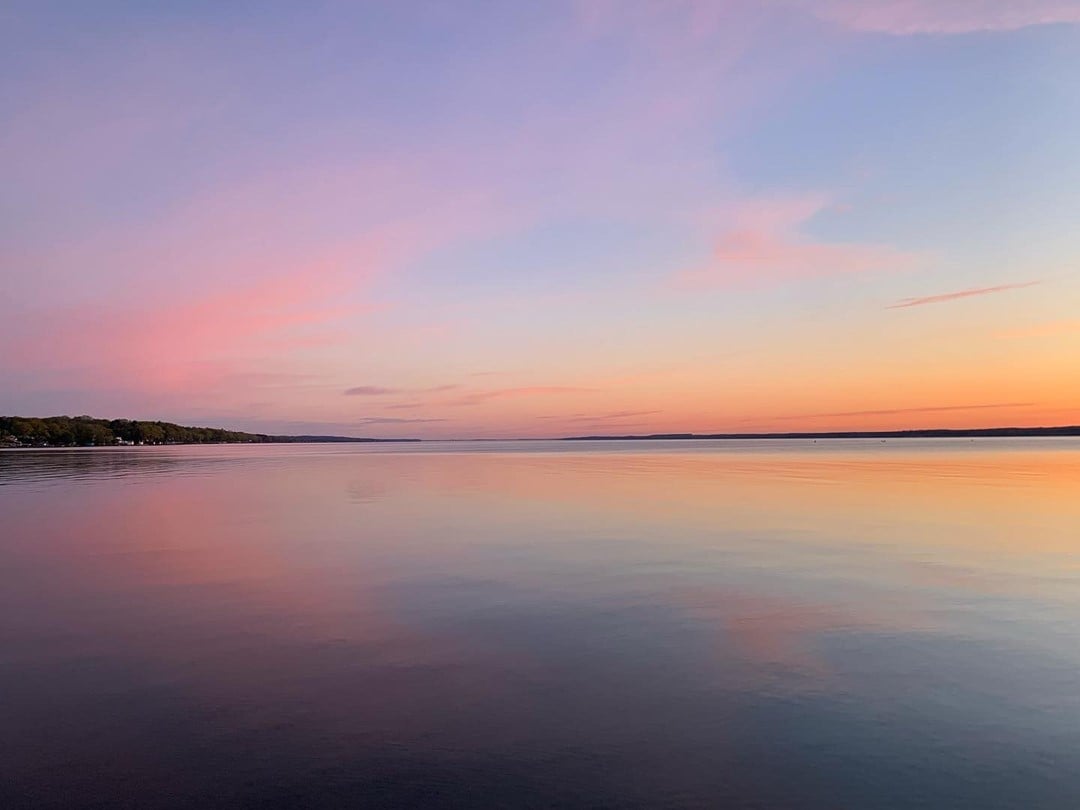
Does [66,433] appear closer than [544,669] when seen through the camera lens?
No

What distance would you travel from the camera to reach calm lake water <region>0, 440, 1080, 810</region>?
6312 mm

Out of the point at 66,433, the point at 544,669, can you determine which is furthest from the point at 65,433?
the point at 544,669

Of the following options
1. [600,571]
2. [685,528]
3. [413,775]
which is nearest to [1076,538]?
[685,528]

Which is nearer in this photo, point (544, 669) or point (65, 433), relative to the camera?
point (544, 669)

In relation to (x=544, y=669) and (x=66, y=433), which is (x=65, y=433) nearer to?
(x=66, y=433)

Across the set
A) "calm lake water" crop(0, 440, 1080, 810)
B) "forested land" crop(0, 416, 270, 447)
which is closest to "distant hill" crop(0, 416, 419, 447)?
"forested land" crop(0, 416, 270, 447)

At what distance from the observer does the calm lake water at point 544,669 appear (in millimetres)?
6312

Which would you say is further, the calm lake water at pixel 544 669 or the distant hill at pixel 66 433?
the distant hill at pixel 66 433

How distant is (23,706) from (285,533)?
1386 cm

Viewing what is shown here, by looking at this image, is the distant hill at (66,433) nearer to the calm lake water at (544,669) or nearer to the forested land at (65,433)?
the forested land at (65,433)

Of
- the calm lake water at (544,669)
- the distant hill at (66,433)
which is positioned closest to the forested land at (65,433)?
the distant hill at (66,433)

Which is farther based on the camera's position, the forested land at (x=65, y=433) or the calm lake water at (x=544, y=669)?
the forested land at (x=65, y=433)

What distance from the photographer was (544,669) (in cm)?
923

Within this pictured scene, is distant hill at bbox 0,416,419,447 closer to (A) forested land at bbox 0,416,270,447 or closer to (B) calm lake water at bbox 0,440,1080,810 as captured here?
(A) forested land at bbox 0,416,270,447
